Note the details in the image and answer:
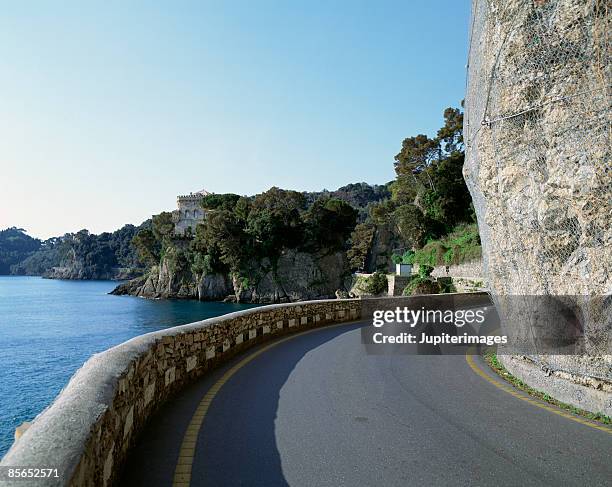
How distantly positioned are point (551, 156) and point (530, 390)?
4.04 metres

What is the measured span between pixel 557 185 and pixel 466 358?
611 cm

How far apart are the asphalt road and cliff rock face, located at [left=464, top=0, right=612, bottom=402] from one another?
64.6 inches

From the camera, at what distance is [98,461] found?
13.1 ft

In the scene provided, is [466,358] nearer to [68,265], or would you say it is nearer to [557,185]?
[557,185]

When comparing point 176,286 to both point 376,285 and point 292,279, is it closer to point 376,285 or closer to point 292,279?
point 292,279

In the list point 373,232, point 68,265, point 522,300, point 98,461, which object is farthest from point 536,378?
point 68,265

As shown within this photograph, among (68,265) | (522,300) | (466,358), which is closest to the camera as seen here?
(522,300)

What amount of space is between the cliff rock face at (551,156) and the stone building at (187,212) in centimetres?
10461

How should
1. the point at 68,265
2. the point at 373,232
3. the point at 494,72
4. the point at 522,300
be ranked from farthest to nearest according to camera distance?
the point at 68,265
the point at 373,232
the point at 522,300
the point at 494,72

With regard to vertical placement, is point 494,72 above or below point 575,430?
above

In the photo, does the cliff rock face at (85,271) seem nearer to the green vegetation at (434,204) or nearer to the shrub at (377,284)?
the green vegetation at (434,204)

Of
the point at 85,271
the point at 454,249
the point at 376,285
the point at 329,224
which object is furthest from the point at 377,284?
the point at 85,271

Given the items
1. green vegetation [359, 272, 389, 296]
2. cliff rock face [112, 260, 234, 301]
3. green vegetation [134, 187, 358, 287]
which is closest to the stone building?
cliff rock face [112, 260, 234, 301]

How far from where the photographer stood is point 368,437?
20.2 feet
